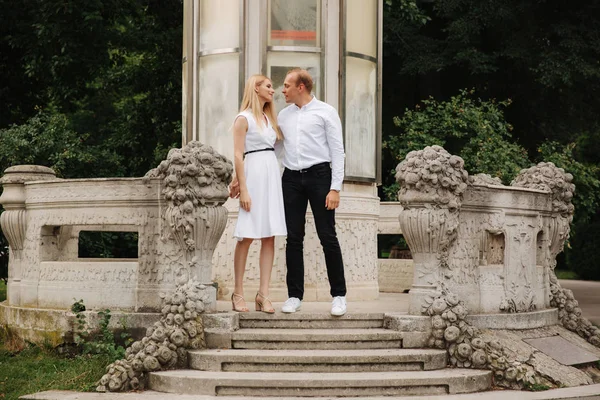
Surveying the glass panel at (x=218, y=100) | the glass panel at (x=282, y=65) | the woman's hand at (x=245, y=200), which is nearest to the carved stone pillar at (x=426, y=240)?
the woman's hand at (x=245, y=200)

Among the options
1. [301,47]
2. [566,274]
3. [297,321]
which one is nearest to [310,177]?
[297,321]

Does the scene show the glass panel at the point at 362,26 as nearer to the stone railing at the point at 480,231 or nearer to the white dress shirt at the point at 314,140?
the stone railing at the point at 480,231

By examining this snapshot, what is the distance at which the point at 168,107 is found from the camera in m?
21.4

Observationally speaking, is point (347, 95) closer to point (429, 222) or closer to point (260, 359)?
point (429, 222)

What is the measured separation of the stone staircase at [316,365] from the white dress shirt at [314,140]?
128 cm

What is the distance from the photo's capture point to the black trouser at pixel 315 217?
29.4 feet

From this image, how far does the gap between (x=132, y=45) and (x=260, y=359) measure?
14376 millimetres

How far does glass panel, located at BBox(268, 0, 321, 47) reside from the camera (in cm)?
1142

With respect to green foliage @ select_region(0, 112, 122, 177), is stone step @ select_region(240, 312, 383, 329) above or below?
below

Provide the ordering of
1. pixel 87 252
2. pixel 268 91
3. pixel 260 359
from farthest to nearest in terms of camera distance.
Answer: pixel 87 252 → pixel 268 91 → pixel 260 359

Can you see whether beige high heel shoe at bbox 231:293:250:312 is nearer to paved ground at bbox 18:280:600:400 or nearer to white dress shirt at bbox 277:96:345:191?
paved ground at bbox 18:280:600:400

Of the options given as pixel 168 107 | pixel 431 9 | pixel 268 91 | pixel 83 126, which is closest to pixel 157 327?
pixel 268 91

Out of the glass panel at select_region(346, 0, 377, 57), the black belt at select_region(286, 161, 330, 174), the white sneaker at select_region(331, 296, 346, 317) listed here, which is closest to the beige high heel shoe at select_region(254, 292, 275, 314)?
the white sneaker at select_region(331, 296, 346, 317)

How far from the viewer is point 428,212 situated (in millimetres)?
9117
